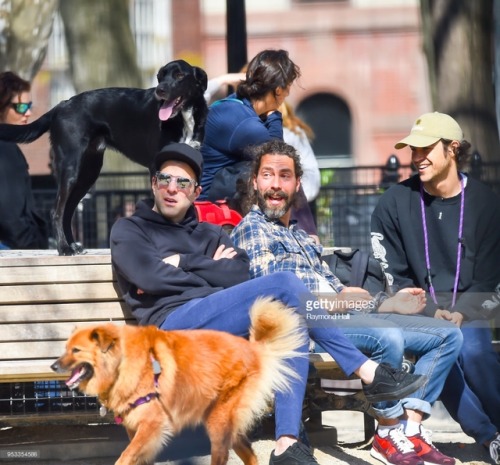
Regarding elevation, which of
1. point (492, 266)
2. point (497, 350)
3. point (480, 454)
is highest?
point (492, 266)

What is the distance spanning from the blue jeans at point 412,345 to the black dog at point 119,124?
1355 mm

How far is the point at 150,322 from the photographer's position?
17.7 ft

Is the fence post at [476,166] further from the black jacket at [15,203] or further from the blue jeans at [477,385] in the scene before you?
the blue jeans at [477,385]

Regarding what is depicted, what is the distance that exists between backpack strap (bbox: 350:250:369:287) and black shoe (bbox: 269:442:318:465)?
3.91ft

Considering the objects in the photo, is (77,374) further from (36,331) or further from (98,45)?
(98,45)

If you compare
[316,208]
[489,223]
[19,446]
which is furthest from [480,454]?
[316,208]

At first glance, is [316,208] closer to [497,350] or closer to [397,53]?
[497,350]

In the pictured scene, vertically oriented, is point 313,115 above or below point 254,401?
above

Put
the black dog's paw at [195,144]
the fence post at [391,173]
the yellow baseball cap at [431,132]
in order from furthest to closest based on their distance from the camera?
1. the fence post at [391,173]
2. the black dog's paw at [195,144]
3. the yellow baseball cap at [431,132]

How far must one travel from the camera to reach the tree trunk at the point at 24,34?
43.3ft

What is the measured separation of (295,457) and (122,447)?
4.45ft

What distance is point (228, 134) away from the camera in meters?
6.34

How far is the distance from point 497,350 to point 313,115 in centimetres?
2639

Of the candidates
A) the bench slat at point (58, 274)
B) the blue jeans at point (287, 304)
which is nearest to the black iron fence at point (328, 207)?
the bench slat at point (58, 274)
